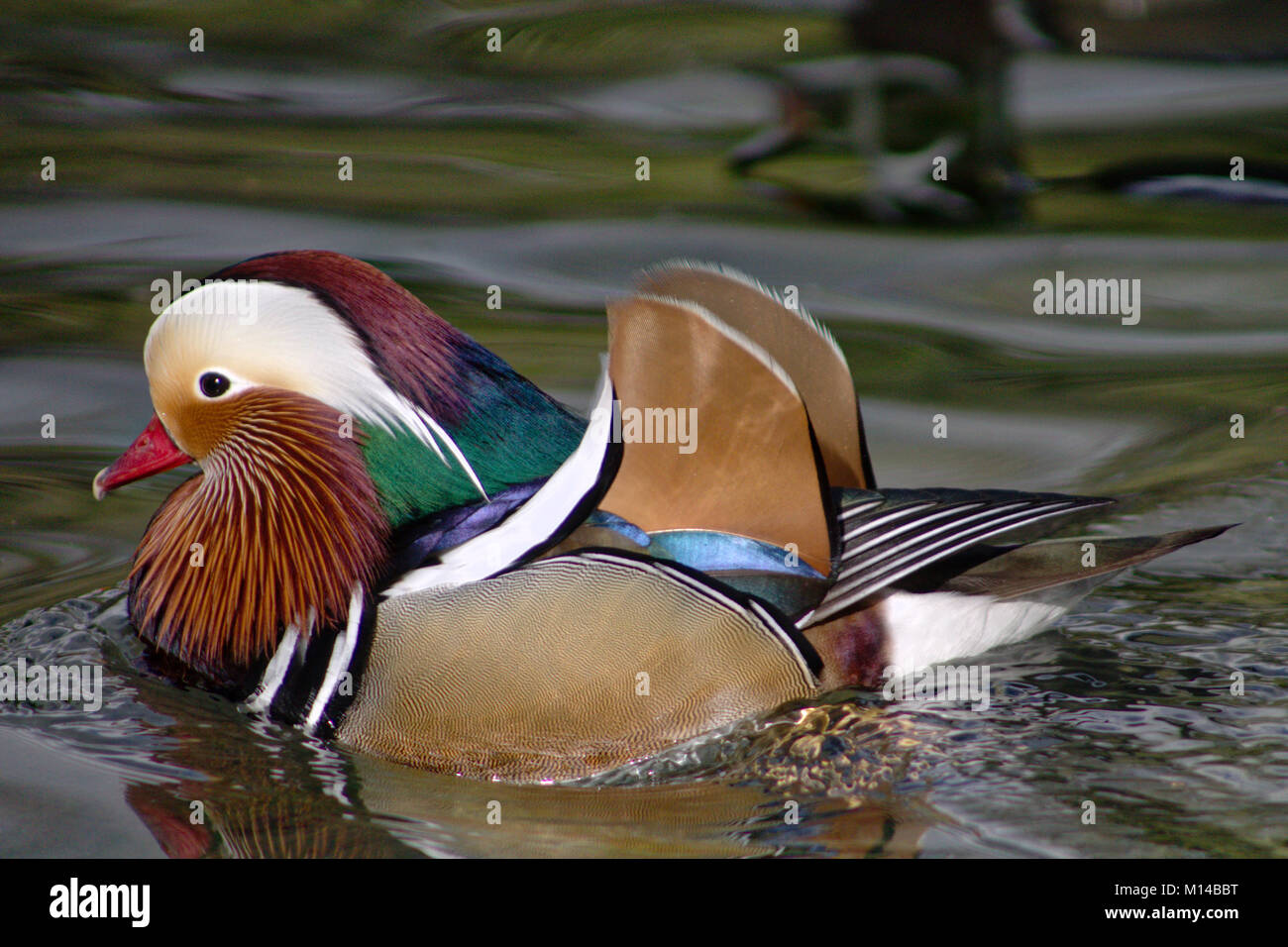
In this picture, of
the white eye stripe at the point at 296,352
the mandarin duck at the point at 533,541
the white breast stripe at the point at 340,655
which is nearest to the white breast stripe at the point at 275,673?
the mandarin duck at the point at 533,541

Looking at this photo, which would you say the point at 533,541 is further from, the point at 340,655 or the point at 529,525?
the point at 340,655

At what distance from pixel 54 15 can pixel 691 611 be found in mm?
6791

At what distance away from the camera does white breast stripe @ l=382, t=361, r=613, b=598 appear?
3.50 metres

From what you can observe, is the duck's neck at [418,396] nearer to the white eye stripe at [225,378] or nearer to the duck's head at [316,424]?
the duck's head at [316,424]

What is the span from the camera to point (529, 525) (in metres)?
3.53

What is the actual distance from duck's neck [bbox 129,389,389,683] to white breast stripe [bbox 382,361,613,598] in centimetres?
18

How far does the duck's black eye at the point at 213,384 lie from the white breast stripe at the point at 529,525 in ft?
2.37

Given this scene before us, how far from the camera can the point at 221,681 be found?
3.82 meters

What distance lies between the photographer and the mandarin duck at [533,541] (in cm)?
347

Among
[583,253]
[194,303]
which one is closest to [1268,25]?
[583,253]

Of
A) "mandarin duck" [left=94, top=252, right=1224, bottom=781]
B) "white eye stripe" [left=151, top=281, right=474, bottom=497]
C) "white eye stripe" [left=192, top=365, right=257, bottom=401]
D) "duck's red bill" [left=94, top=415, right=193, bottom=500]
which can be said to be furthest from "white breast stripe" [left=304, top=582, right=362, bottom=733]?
"duck's red bill" [left=94, top=415, right=193, bottom=500]

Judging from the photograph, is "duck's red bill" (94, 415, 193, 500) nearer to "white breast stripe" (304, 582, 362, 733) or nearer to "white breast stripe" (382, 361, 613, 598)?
"white breast stripe" (304, 582, 362, 733)

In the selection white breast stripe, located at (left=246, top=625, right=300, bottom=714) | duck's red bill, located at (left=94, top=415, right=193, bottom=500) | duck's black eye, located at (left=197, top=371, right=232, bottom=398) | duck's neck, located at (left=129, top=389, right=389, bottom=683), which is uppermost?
duck's black eye, located at (left=197, top=371, right=232, bottom=398)

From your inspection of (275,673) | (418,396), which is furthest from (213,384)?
(275,673)
